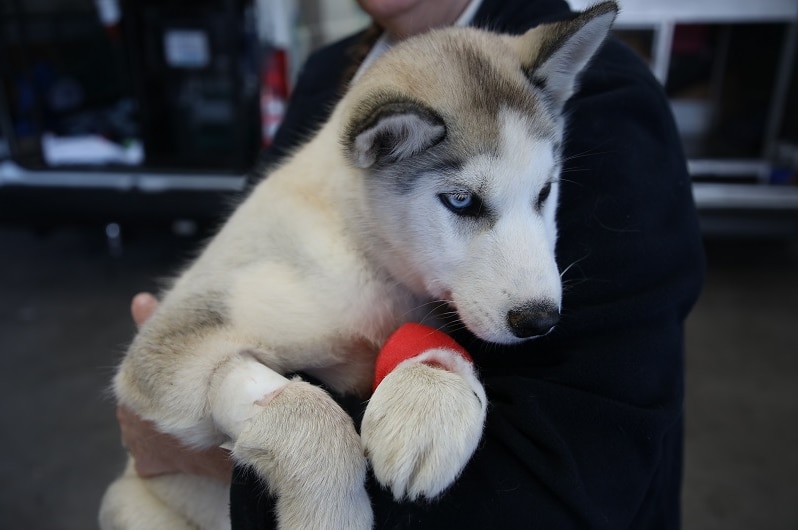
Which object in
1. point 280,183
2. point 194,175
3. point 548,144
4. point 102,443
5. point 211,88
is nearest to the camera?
point 548,144

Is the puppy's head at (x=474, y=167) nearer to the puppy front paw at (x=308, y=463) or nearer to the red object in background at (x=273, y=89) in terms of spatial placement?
the puppy front paw at (x=308, y=463)

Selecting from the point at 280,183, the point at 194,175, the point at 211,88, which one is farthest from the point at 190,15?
the point at 280,183

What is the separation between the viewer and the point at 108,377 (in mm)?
2508

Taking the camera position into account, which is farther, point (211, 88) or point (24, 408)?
point (211, 88)

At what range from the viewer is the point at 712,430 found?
448 cm

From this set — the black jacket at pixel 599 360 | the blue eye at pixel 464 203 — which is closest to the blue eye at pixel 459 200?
the blue eye at pixel 464 203

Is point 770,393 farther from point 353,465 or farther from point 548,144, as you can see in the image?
point 353,465

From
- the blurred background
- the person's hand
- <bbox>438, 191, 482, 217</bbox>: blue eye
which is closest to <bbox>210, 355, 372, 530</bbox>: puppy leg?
the person's hand

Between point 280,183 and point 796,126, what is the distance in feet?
22.4

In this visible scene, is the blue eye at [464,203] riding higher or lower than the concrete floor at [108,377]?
higher

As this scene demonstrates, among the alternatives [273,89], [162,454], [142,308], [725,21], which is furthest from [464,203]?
[725,21]

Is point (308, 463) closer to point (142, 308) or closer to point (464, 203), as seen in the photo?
point (464, 203)

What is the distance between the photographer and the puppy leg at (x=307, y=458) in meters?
1.34

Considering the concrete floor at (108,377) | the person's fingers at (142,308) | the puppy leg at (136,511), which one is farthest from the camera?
the concrete floor at (108,377)
